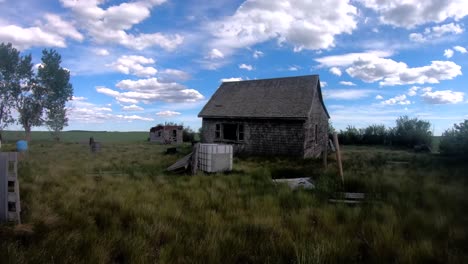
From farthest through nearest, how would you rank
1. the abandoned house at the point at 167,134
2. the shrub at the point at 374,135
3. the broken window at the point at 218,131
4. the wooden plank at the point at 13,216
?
the abandoned house at the point at 167,134, the shrub at the point at 374,135, the broken window at the point at 218,131, the wooden plank at the point at 13,216

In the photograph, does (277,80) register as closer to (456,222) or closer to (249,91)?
(249,91)

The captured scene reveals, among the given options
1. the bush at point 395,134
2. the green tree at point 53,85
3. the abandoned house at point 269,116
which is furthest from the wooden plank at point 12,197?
the green tree at point 53,85

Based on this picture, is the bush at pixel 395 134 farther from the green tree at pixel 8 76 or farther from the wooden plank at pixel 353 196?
the green tree at pixel 8 76

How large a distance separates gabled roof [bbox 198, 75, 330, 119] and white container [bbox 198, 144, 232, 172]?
6.83 meters

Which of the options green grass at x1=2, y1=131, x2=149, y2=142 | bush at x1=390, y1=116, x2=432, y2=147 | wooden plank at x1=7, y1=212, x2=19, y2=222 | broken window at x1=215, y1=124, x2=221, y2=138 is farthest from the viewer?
green grass at x1=2, y1=131, x2=149, y2=142

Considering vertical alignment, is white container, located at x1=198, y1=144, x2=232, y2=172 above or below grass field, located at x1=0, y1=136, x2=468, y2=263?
above

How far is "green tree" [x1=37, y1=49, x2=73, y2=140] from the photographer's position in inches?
1556

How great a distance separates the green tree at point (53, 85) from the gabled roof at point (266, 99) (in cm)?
2982

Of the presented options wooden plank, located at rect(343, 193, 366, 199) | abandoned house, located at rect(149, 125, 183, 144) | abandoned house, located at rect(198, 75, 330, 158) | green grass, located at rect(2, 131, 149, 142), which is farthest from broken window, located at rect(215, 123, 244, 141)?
green grass, located at rect(2, 131, 149, 142)

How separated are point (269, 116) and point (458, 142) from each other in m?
9.87

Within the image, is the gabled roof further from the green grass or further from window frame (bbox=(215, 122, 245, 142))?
the green grass

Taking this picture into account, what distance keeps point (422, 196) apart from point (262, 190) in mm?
3591

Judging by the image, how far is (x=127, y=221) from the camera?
Answer: 188 inches

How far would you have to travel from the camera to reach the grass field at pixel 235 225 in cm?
351
